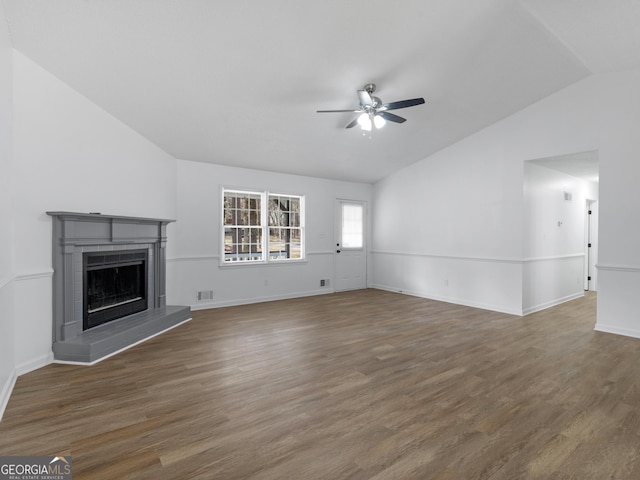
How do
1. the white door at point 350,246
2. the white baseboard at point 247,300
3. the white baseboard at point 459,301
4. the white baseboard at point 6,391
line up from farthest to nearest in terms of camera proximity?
the white door at point 350,246 → the white baseboard at point 247,300 → the white baseboard at point 459,301 → the white baseboard at point 6,391

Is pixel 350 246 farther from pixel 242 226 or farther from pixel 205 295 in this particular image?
pixel 205 295

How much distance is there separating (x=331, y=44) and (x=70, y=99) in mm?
2912

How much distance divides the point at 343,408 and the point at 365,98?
10.5 ft

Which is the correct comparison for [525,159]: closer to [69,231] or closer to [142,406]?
[142,406]

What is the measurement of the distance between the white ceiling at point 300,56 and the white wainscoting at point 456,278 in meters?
2.53

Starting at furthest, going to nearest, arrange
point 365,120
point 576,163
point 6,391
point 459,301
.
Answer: point 459,301 → point 576,163 → point 365,120 → point 6,391

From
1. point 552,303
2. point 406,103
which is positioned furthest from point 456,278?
point 406,103

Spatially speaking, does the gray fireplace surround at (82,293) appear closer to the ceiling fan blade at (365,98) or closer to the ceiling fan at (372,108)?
the ceiling fan at (372,108)

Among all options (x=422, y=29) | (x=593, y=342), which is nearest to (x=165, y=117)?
(x=422, y=29)

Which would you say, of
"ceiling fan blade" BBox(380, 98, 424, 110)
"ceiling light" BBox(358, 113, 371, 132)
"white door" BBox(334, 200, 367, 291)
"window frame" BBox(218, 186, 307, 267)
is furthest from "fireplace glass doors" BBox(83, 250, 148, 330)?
"white door" BBox(334, 200, 367, 291)

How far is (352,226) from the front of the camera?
25.4ft

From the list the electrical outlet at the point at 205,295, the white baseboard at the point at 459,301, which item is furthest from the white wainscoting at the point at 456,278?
the electrical outlet at the point at 205,295

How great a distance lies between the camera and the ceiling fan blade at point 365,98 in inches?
145

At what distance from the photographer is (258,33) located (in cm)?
307
